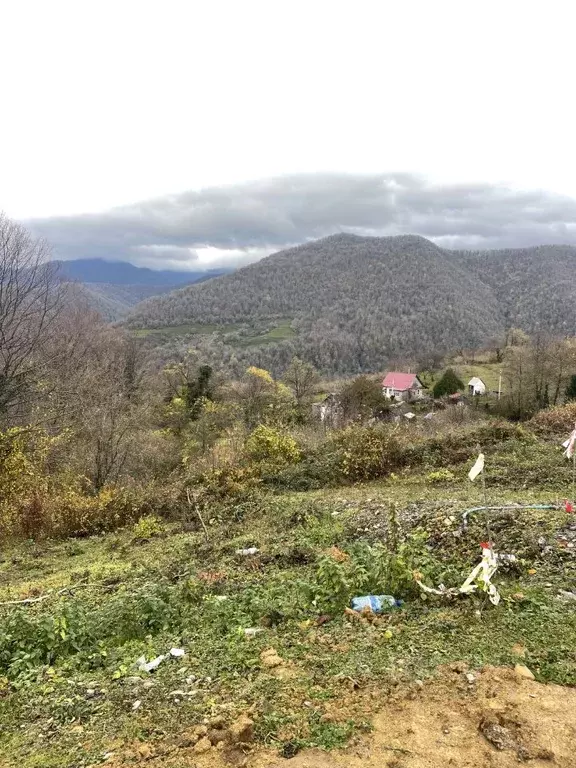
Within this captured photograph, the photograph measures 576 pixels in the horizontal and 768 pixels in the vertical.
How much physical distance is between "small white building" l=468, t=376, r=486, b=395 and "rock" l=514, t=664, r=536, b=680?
6018cm

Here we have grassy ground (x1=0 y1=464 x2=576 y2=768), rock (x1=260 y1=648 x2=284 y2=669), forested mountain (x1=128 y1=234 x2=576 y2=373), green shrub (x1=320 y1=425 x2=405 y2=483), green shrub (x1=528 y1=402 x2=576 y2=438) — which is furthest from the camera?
forested mountain (x1=128 y1=234 x2=576 y2=373)

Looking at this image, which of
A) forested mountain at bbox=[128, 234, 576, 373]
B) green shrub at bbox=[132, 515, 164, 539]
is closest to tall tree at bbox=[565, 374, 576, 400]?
green shrub at bbox=[132, 515, 164, 539]

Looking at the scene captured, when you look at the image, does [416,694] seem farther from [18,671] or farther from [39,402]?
[39,402]

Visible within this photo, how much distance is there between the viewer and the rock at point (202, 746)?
3172mm

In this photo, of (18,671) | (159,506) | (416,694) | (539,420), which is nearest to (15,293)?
(159,506)

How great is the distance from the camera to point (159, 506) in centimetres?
1255

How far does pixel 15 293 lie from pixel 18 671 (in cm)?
1473

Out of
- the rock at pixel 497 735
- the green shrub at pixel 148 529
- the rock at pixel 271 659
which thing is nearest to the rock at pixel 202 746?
the rock at pixel 271 659

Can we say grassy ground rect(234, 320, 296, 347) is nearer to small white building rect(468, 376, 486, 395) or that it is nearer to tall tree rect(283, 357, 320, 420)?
small white building rect(468, 376, 486, 395)

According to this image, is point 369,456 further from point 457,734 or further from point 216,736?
point 216,736

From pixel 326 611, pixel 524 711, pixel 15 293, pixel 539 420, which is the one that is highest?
pixel 15 293

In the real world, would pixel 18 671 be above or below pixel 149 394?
above

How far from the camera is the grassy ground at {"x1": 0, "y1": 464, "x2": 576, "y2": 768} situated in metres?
3.52

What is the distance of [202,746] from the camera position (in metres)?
3.20
